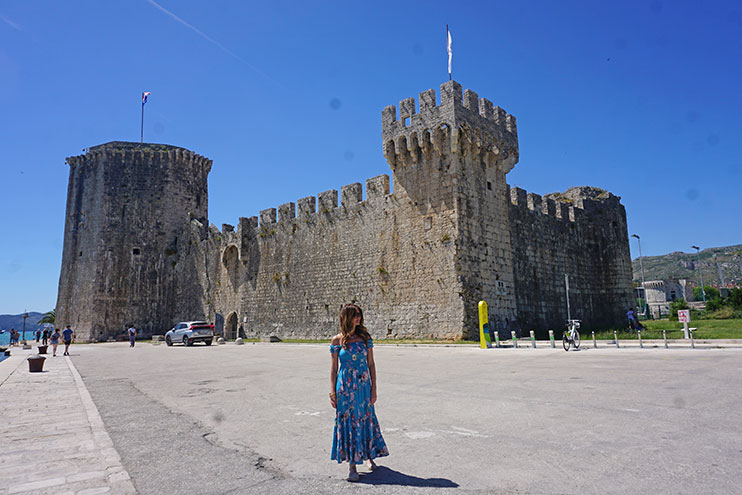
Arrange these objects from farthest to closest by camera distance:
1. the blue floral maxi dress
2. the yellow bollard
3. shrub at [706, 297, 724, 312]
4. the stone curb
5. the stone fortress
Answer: shrub at [706, 297, 724, 312] < the stone fortress < the yellow bollard < the blue floral maxi dress < the stone curb

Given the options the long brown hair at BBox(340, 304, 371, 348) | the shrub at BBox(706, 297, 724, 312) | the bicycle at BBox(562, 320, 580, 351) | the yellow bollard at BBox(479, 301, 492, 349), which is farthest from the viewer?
the shrub at BBox(706, 297, 724, 312)

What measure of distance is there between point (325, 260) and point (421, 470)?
2198 cm

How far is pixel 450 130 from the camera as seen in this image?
2012cm

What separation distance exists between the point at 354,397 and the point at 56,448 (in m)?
3.37

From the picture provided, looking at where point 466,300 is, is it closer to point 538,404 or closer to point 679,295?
point 538,404

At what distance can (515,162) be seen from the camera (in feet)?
76.7

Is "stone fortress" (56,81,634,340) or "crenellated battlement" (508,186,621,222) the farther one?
"crenellated battlement" (508,186,621,222)

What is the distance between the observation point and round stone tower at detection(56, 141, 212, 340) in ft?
120

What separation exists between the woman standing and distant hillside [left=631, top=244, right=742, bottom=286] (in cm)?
14251

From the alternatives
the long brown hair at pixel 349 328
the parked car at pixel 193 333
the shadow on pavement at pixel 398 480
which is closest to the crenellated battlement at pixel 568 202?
the parked car at pixel 193 333

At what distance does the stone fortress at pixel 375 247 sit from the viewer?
2042cm

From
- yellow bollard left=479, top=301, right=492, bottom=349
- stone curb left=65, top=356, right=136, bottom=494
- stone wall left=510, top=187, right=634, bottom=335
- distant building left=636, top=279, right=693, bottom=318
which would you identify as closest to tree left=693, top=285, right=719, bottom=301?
distant building left=636, top=279, right=693, bottom=318

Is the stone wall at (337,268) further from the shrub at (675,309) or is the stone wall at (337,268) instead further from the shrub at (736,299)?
the shrub at (736,299)

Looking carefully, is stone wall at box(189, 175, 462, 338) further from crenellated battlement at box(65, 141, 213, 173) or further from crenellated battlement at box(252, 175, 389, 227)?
crenellated battlement at box(65, 141, 213, 173)
